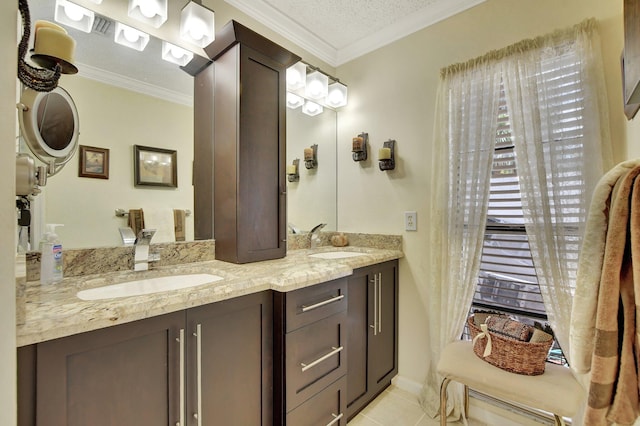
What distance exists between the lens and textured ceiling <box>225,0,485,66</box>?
1.82m

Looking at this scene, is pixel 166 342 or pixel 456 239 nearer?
pixel 166 342

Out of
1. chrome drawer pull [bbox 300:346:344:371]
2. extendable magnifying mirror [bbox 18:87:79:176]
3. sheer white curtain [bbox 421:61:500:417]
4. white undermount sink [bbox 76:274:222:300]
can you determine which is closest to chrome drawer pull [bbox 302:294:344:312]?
chrome drawer pull [bbox 300:346:344:371]

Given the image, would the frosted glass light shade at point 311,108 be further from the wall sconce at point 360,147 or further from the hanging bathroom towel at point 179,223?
the hanging bathroom towel at point 179,223

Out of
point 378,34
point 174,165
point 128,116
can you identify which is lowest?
point 174,165

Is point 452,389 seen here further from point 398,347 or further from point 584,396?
point 584,396

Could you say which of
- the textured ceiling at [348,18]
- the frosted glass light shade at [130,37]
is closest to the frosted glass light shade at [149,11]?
the frosted glass light shade at [130,37]

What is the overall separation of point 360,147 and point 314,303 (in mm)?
1297

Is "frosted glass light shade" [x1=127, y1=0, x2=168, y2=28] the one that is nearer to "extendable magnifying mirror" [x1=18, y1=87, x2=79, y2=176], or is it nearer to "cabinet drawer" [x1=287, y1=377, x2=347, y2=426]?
"extendable magnifying mirror" [x1=18, y1=87, x2=79, y2=176]

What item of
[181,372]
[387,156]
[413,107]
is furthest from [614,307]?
[413,107]

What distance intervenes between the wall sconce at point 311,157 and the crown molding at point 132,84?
0.93 metres

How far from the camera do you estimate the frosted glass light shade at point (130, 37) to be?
4.35 ft

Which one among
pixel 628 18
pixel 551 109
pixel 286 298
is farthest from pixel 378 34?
pixel 286 298

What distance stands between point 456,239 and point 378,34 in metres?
1.57

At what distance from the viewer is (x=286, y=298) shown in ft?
3.90
